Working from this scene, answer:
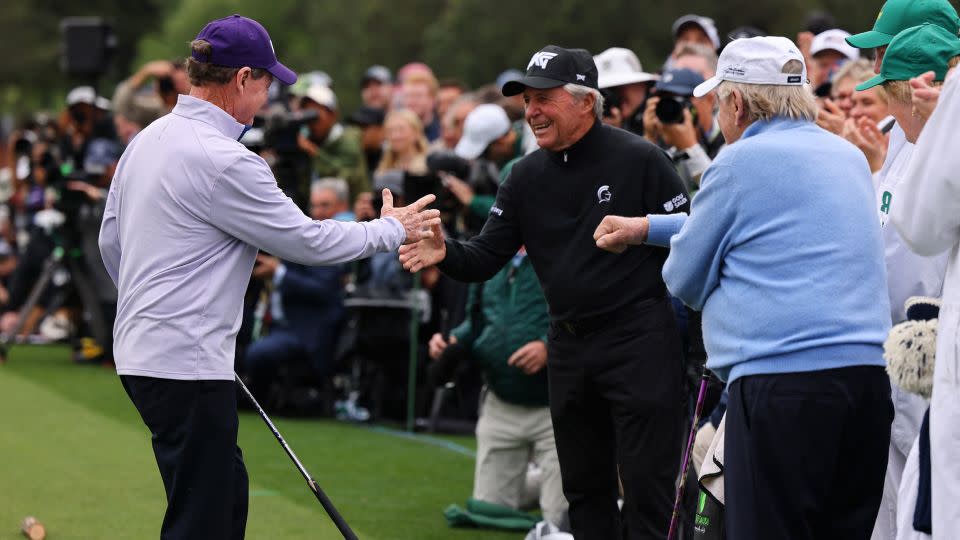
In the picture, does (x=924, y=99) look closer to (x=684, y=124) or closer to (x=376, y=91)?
(x=684, y=124)

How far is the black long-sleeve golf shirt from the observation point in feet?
20.1

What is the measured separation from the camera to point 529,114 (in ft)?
20.8

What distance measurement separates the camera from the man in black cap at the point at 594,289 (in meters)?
6.07

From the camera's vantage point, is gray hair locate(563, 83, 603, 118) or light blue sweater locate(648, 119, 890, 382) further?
gray hair locate(563, 83, 603, 118)

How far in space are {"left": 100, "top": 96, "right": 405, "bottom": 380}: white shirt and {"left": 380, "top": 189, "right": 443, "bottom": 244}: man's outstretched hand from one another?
1.72ft

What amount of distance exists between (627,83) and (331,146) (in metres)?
5.66

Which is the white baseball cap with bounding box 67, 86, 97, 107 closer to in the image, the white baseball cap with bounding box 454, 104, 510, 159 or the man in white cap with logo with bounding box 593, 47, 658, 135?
the white baseball cap with bounding box 454, 104, 510, 159

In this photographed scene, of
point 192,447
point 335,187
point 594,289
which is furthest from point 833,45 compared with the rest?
point 192,447

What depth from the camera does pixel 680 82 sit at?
7.78 meters

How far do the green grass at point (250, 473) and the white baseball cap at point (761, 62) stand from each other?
371cm

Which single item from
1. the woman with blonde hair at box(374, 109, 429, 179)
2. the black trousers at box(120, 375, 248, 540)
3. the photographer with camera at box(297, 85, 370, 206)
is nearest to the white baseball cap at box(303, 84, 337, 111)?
the photographer with camera at box(297, 85, 370, 206)

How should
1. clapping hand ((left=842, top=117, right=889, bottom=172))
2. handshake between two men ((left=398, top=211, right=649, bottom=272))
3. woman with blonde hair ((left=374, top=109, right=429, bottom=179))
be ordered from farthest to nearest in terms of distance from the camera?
woman with blonde hair ((left=374, top=109, right=429, bottom=179)) < clapping hand ((left=842, top=117, right=889, bottom=172)) < handshake between two men ((left=398, top=211, right=649, bottom=272))

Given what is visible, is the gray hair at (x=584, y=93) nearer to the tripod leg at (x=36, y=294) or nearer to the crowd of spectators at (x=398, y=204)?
the crowd of spectators at (x=398, y=204)

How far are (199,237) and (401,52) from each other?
A: 35755mm
